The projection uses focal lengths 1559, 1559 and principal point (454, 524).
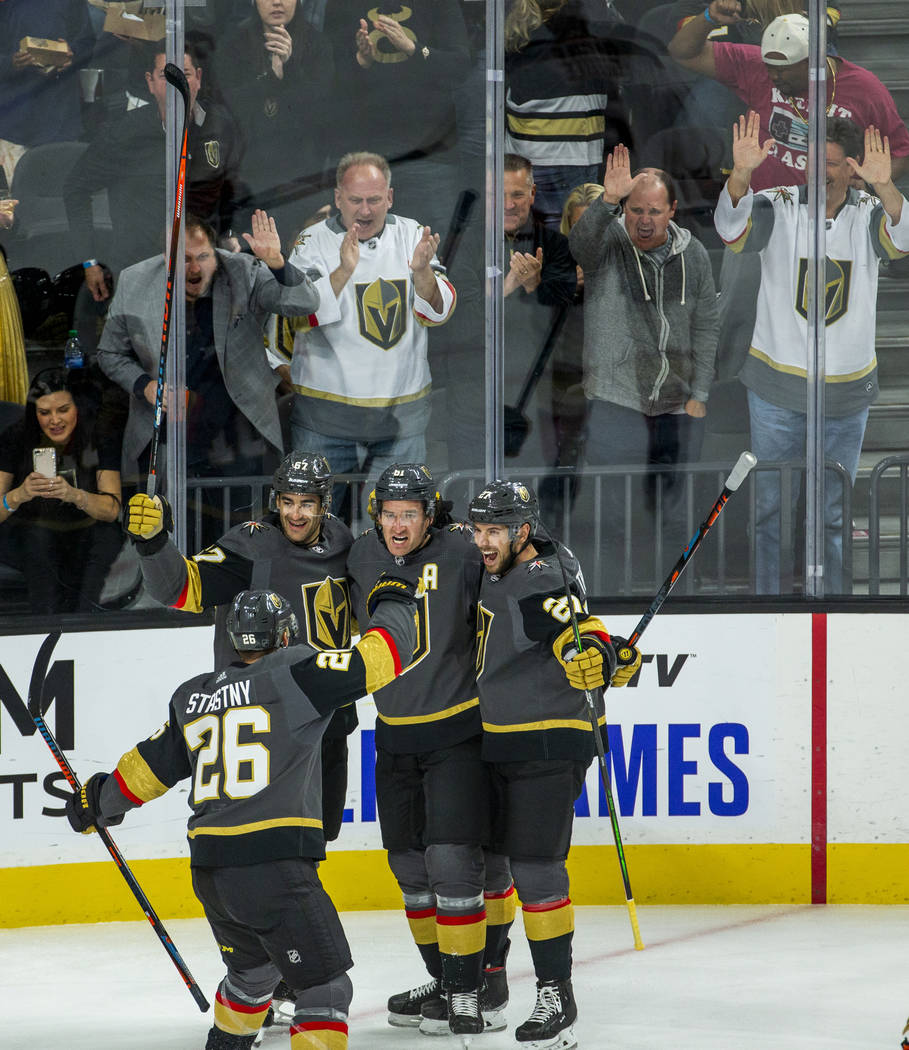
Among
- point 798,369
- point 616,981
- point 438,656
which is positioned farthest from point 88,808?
point 798,369

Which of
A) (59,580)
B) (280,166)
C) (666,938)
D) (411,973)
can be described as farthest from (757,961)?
(280,166)

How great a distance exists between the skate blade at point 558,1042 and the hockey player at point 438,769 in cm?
17

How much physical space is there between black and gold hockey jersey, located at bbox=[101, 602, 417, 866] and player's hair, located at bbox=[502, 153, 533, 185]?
8.28 ft

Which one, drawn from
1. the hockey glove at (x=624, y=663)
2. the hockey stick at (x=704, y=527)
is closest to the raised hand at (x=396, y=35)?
the hockey stick at (x=704, y=527)

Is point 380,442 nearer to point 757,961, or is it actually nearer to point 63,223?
point 63,223

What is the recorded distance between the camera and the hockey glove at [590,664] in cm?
344

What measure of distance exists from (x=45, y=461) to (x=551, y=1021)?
2.32 metres

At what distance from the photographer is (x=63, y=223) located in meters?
4.79

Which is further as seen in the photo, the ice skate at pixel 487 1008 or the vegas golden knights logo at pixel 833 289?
the vegas golden knights logo at pixel 833 289

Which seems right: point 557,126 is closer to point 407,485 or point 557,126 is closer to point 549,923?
point 407,485

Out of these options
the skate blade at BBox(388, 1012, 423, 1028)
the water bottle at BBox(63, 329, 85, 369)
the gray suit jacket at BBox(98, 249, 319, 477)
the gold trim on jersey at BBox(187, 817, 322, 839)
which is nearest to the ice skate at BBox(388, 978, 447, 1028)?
the skate blade at BBox(388, 1012, 423, 1028)

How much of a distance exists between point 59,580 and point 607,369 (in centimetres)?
192

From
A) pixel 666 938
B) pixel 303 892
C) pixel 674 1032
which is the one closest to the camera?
pixel 303 892

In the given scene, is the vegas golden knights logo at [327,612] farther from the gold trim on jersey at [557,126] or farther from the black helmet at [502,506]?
the gold trim on jersey at [557,126]
